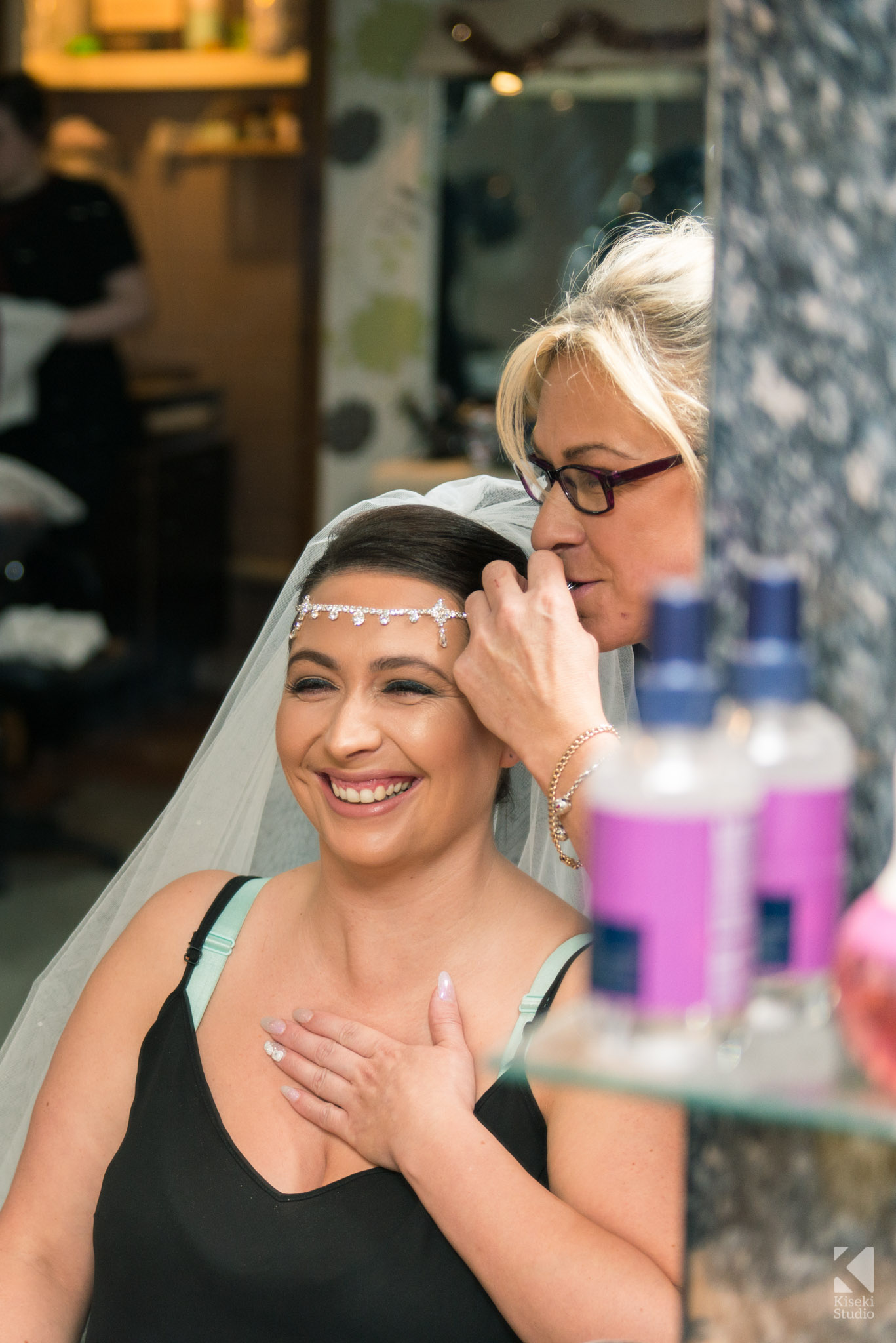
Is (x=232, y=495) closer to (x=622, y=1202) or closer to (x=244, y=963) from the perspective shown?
(x=244, y=963)

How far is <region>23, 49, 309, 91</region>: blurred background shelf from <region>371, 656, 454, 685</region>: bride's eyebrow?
9.75 feet

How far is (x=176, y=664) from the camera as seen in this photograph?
4.14 meters

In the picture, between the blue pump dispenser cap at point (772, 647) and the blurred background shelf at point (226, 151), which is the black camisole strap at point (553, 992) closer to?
the blue pump dispenser cap at point (772, 647)

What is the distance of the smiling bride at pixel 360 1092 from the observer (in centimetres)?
111

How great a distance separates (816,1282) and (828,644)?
358 millimetres

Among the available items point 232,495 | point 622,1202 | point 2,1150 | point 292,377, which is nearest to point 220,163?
point 292,377

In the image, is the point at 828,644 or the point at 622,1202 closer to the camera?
the point at 828,644

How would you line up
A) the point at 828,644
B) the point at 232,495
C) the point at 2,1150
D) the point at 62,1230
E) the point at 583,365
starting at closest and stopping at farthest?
the point at 828,644, the point at 62,1230, the point at 583,365, the point at 2,1150, the point at 232,495

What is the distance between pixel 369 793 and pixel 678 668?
2.23 feet

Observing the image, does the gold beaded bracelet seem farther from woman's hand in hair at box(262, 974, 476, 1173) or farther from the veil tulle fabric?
the veil tulle fabric

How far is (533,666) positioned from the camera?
1.20m

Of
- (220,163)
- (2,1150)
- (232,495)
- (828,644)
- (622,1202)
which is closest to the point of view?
(828,644)

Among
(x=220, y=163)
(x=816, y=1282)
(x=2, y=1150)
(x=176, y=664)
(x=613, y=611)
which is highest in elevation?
(x=220, y=163)

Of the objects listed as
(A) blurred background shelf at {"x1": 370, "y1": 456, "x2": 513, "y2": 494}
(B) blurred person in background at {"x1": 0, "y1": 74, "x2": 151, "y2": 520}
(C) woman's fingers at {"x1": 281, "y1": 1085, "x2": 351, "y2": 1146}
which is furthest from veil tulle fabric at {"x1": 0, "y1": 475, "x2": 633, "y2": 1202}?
(B) blurred person in background at {"x1": 0, "y1": 74, "x2": 151, "y2": 520}
